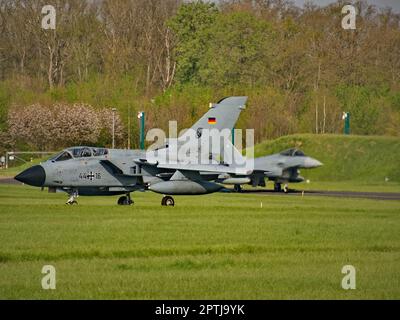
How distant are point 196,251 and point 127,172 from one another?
15606 millimetres

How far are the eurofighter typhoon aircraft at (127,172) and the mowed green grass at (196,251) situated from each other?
4.26ft

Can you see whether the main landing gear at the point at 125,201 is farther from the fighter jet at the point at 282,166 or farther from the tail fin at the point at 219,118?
the fighter jet at the point at 282,166

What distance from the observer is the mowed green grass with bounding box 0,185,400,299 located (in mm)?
16562

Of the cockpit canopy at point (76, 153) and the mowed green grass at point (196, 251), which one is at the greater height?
the cockpit canopy at point (76, 153)

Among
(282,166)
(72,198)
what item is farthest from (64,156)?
(282,166)

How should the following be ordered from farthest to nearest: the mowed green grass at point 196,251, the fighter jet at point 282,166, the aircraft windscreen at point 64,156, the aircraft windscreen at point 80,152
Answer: the fighter jet at point 282,166
the aircraft windscreen at point 80,152
the aircraft windscreen at point 64,156
the mowed green grass at point 196,251

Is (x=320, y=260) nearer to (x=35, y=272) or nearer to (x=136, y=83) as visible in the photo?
(x=35, y=272)

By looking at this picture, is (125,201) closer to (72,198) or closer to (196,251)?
(72,198)

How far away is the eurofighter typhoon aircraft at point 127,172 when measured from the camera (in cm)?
3616

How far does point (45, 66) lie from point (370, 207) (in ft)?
252

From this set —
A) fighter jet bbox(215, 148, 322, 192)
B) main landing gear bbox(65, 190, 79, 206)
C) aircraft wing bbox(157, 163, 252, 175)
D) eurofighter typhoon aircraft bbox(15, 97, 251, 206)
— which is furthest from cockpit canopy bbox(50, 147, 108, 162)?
fighter jet bbox(215, 148, 322, 192)

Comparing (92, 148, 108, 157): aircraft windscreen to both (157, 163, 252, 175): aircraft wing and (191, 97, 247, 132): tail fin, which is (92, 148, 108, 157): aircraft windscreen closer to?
(157, 163, 252, 175): aircraft wing

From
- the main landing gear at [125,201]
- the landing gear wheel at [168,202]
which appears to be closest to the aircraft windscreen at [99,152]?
the main landing gear at [125,201]

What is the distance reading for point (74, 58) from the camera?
10981 centimetres
